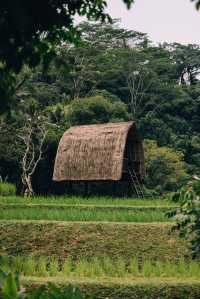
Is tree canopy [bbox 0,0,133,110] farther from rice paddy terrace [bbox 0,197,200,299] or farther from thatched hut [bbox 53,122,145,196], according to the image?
thatched hut [bbox 53,122,145,196]

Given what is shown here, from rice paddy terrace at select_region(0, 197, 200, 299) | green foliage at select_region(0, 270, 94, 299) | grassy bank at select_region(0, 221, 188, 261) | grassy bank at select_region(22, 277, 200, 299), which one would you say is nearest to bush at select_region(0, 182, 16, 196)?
rice paddy terrace at select_region(0, 197, 200, 299)

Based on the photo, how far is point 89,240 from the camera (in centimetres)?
1068

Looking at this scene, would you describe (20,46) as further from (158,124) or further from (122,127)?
(158,124)

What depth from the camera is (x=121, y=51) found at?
31.0 meters

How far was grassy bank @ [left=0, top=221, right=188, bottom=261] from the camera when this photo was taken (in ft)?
34.0

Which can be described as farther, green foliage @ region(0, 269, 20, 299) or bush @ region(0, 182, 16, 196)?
bush @ region(0, 182, 16, 196)

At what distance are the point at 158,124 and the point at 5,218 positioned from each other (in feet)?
52.1

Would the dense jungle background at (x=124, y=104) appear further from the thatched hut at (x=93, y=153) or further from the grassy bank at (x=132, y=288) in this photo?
the grassy bank at (x=132, y=288)

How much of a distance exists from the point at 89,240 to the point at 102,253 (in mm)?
468

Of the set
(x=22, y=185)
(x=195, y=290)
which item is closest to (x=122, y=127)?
(x=22, y=185)

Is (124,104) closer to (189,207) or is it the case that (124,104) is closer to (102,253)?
(102,253)

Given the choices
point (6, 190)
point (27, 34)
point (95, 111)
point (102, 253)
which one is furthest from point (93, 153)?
point (27, 34)

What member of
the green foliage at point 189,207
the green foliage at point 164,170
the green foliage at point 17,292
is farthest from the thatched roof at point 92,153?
the green foliage at point 17,292

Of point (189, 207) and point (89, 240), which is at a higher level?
point (189, 207)
